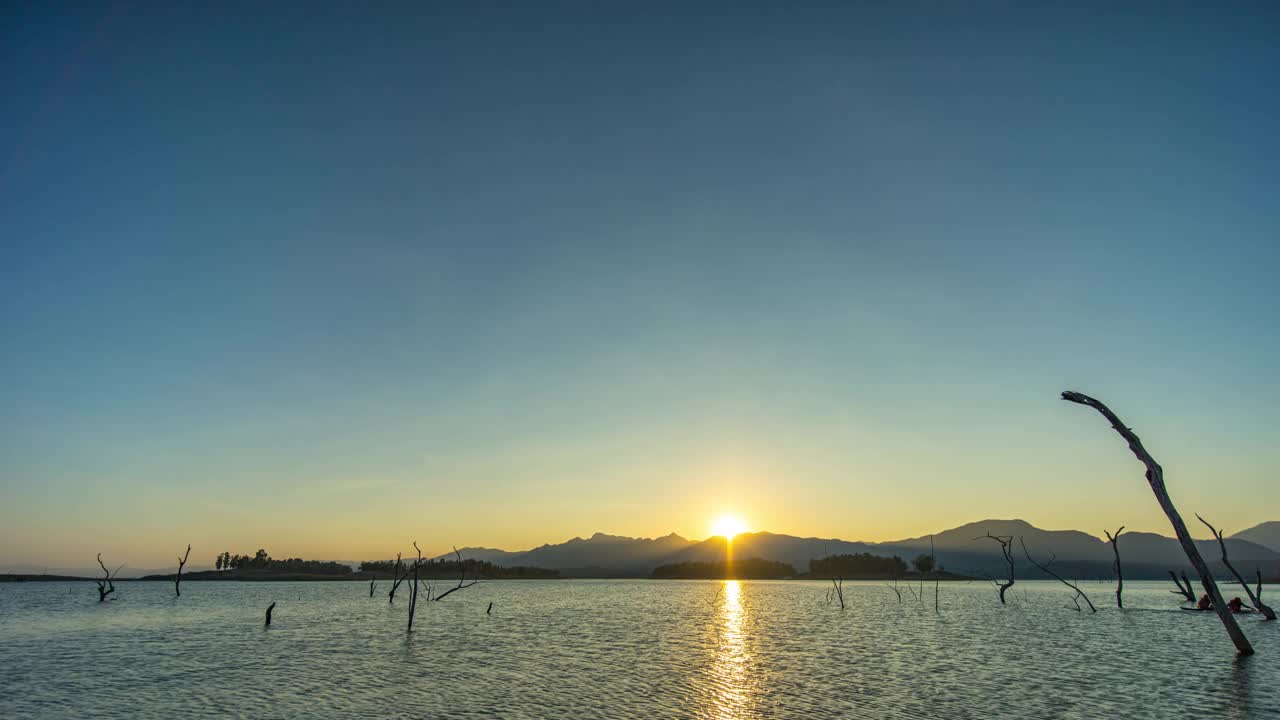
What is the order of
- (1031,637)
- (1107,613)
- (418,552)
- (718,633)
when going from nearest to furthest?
(1031,637) < (718,633) < (418,552) < (1107,613)

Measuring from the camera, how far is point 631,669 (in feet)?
107

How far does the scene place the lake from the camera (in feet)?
77.7

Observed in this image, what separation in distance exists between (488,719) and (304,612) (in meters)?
61.3

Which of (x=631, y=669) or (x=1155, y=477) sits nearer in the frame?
(x=1155, y=477)

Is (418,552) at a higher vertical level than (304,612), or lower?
higher

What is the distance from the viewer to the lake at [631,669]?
77.7 feet

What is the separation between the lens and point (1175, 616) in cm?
6612

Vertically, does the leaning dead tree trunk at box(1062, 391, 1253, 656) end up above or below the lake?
above

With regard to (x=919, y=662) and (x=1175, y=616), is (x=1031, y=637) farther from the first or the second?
(x=1175, y=616)

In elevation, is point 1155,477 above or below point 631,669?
above

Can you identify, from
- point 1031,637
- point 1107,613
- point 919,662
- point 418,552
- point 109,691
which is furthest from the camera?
point 1107,613

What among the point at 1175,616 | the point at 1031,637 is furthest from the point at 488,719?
the point at 1175,616

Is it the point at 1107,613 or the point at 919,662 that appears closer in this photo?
the point at 919,662

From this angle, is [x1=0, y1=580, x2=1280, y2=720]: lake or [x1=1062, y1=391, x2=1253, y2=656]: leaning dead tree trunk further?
[x1=1062, y1=391, x2=1253, y2=656]: leaning dead tree trunk
